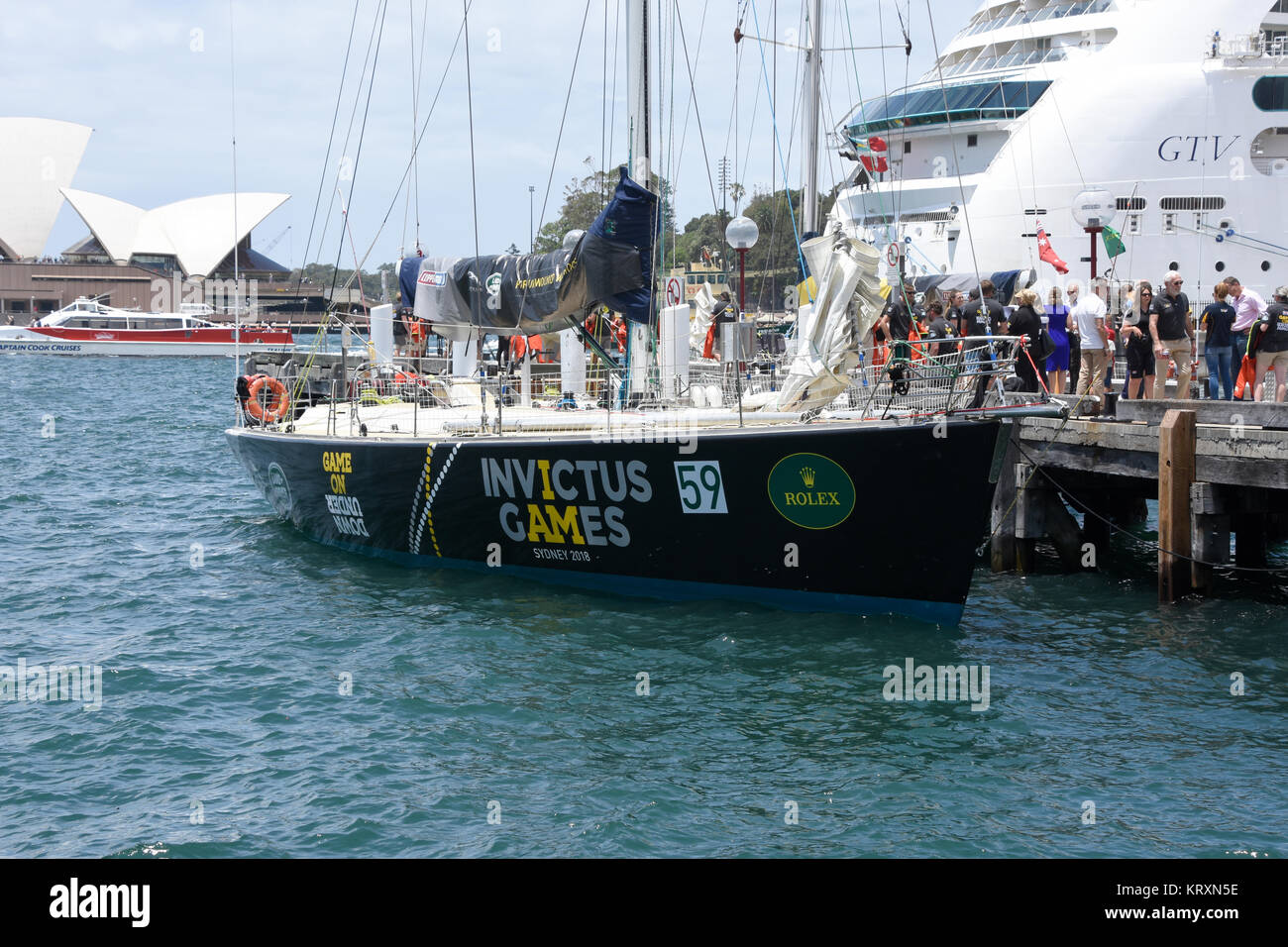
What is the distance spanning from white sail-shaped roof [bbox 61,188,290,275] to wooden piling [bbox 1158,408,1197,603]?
10029cm

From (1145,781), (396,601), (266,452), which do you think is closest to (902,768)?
(1145,781)

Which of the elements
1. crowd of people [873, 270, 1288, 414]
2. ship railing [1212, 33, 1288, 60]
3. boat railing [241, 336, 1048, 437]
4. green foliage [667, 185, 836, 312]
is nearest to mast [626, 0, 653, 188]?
boat railing [241, 336, 1048, 437]

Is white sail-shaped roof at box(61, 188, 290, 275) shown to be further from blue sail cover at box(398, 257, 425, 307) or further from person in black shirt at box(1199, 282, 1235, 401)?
person in black shirt at box(1199, 282, 1235, 401)

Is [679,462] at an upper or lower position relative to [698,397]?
lower

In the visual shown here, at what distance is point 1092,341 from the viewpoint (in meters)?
13.8

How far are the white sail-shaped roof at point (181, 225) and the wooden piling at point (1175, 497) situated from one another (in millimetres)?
100294

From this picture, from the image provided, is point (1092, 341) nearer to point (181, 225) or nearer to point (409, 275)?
point (409, 275)

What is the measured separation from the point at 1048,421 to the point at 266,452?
1014 centimetres

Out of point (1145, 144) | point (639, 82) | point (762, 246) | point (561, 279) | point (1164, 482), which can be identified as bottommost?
point (1164, 482)

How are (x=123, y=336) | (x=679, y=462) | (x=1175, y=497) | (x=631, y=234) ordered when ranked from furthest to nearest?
(x=123, y=336) → (x=631, y=234) → (x=1175, y=497) → (x=679, y=462)

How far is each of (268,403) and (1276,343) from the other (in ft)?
44.0

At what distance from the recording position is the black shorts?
47.4 ft

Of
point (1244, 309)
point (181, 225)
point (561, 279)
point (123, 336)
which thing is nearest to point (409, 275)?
point (561, 279)

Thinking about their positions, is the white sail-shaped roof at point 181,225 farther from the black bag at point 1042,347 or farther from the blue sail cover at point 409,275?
the black bag at point 1042,347
